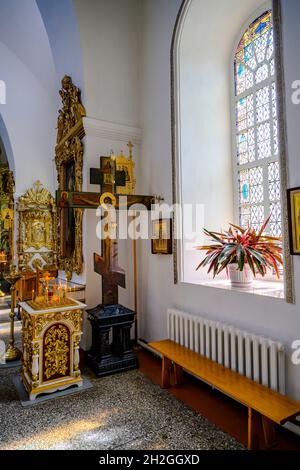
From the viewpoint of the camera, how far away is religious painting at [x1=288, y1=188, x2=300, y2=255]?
2518 millimetres

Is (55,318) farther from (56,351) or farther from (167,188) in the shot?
(167,188)

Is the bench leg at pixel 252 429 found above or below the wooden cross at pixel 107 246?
below

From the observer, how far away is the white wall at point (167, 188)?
2.56 metres

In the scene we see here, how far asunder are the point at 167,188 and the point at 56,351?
2.70 metres

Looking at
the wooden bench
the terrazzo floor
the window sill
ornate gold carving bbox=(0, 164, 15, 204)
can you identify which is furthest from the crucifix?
ornate gold carving bbox=(0, 164, 15, 204)

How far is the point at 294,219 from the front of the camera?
2568 millimetres

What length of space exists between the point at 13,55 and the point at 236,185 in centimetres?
685

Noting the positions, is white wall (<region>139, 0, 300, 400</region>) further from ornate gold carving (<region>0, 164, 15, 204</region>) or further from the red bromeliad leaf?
ornate gold carving (<region>0, 164, 15, 204</region>)

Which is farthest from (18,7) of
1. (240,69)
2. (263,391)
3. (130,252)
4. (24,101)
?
(263,391)

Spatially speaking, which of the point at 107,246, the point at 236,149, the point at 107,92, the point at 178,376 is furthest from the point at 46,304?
the point at 107,92

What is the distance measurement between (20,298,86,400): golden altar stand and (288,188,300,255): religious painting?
97.9 inches

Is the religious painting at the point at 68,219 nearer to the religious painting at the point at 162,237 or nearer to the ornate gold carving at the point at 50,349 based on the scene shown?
the religious painting at the point at 162,237

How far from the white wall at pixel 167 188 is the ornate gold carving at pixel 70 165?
1.12 m

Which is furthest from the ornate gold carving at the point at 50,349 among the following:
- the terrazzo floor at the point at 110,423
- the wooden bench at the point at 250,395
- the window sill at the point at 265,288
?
the window sill at the point at 265,288
